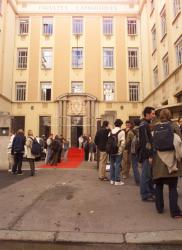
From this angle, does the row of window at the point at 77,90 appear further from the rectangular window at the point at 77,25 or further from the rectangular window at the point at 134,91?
the rectangular window at the point at 77,25

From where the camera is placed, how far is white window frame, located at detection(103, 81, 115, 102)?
2961 cm

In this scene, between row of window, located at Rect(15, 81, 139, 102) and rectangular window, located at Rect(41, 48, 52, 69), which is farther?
rectangular window, located at Rect(41, 48, 52, 69)

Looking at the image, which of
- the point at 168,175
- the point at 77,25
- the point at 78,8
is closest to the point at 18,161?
the point at 168,175

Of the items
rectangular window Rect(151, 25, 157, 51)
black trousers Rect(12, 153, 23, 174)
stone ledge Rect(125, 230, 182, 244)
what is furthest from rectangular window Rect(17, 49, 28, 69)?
stone ledge Rect(125, 230, 182, 244)

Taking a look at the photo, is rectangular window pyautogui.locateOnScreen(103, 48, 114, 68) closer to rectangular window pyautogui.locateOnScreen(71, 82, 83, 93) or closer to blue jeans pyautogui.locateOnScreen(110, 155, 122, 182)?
rectangular window pyautogui.locateOnScreen(71, 82, 83, 93)

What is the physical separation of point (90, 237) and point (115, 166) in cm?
435

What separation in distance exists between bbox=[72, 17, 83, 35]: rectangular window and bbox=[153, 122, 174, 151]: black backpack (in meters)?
27.7

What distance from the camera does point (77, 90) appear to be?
29.7m

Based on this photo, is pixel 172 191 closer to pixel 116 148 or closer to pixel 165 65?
pixel 116 148

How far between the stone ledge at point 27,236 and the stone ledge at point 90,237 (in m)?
0.13

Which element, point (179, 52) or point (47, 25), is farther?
point (47, 25)

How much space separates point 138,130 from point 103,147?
3065 mm

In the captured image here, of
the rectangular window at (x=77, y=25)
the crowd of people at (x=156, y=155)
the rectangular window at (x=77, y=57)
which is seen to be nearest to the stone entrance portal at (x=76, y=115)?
the rectangular window at (x=77, y=57)

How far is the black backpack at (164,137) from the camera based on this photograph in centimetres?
472
